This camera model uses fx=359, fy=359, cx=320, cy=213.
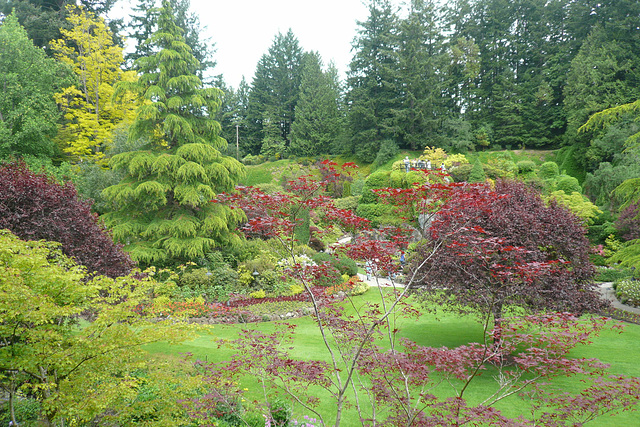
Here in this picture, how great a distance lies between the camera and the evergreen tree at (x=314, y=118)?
34469 millimetres

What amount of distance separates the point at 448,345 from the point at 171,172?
944cm

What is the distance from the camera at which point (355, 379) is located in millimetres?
6258

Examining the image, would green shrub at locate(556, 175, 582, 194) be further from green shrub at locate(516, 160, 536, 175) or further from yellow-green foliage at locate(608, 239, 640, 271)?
yellow-green foliage at locate(608, 239, 640, 271)

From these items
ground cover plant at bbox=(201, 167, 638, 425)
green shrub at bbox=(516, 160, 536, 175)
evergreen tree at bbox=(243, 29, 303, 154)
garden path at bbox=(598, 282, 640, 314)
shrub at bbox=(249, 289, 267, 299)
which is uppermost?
evergreen tree at bbox=(243, 29, 303, 154)

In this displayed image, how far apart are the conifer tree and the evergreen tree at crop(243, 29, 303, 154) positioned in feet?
85.6

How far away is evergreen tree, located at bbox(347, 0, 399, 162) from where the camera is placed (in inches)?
1257

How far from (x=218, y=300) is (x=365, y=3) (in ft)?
106

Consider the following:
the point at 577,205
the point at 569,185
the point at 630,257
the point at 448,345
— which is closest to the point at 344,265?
the point at 448,345

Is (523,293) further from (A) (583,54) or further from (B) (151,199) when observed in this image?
(A) (583,54)

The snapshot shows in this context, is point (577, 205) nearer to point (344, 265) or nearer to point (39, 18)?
point (344, 265)

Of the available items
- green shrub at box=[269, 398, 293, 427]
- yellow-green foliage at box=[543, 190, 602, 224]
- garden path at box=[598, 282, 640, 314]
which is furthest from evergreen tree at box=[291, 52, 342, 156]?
green shrub at box=[269, 398, 293, 427]

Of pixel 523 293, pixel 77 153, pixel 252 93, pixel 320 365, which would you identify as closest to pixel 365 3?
pixel 252 93

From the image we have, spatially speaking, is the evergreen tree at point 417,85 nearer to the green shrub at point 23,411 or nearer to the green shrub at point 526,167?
the green shrub at point 526,167

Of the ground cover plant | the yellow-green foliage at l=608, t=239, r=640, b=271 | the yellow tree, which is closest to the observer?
the ground cover plant
